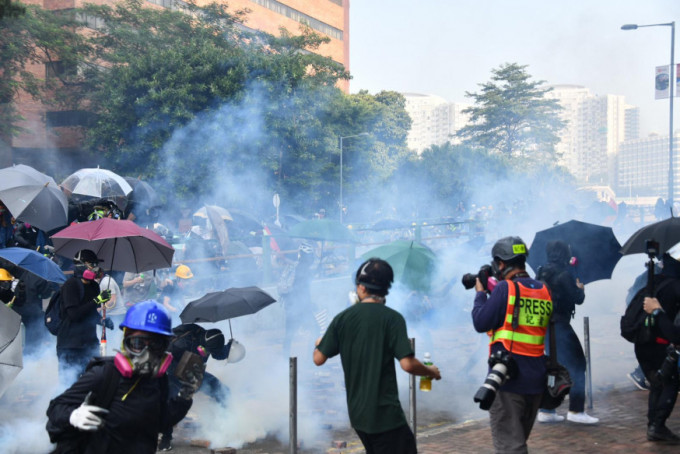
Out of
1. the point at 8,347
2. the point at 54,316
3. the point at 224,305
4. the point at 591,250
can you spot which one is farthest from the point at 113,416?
the point at 591,250

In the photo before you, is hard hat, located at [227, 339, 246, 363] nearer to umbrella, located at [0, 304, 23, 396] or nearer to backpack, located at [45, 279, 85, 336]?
backpack, located at [45, 279, 85, 336]

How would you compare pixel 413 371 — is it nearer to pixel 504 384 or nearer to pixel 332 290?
pixel 504 384

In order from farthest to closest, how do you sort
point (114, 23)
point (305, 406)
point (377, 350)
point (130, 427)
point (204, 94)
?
point (114, 23) → point (204, 94) → point (305, 406) → point (377, 350) → point (130, 427)

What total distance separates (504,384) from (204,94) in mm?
21741

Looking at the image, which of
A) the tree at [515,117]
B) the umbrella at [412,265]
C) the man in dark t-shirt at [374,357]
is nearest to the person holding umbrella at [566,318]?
the umbrella at [412,265]

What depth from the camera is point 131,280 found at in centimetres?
991

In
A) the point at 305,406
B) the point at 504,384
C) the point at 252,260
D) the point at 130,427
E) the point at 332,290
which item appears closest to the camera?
the point at 130,427

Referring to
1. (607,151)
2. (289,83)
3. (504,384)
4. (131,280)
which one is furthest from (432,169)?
(607,151)

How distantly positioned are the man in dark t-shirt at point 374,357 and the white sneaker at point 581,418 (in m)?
3.43

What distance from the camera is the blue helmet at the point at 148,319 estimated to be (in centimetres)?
328

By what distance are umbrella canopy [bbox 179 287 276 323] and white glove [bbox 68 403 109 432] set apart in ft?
10.7

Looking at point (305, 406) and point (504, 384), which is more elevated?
point (504, 384)

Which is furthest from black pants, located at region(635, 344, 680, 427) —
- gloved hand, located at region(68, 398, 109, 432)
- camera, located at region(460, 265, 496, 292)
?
gloved hand, located at region(68, 398, 109, 432)

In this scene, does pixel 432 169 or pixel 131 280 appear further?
pixel 432 169
